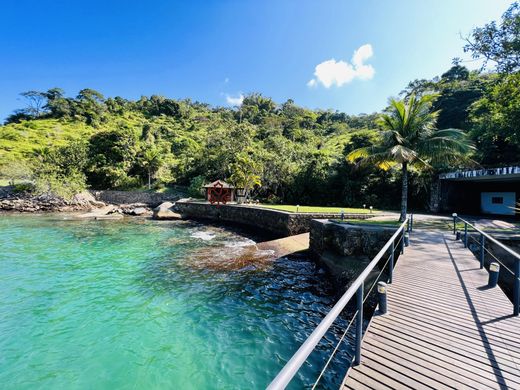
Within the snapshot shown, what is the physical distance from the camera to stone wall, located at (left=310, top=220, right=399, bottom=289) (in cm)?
991

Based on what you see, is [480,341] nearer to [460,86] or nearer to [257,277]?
[257,277]

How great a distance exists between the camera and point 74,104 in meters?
75.9

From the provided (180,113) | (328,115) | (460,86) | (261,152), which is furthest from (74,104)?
(460,86)

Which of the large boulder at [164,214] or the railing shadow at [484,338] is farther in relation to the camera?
the large boulder at [164,214]

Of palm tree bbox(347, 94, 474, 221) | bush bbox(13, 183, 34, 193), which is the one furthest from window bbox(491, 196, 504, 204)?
bush bbox(13, 183, 34, 193)

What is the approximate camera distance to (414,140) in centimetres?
1372

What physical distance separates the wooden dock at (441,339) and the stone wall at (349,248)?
3.54 m

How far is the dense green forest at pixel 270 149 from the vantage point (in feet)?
52.4

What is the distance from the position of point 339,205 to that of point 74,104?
278ft

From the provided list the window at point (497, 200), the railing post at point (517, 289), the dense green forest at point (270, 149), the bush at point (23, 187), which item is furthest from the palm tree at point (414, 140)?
the bush at point (23, 187)

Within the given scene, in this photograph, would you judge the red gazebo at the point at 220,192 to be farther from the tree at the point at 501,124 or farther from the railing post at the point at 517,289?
the railing post at the point at 517,289

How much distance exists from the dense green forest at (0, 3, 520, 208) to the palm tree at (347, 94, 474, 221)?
1.05 metres

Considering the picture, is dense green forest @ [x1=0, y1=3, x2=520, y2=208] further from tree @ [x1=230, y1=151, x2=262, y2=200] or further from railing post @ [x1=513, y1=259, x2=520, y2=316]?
railing post @ [x1=513, y1=259, x2=520, y2=316]

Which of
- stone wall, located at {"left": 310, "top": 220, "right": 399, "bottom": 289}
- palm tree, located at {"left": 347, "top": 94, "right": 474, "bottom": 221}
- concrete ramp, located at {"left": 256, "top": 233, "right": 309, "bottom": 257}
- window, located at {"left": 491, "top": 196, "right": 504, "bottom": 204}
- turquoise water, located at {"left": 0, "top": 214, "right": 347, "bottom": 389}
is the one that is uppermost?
palm tree, located at {"left": 347, "top": 94, "right": 474, "bottom": 221}
